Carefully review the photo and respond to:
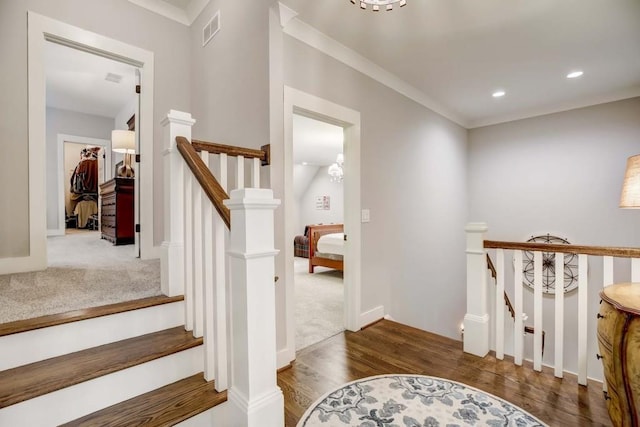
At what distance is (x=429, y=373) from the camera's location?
206 centimetres

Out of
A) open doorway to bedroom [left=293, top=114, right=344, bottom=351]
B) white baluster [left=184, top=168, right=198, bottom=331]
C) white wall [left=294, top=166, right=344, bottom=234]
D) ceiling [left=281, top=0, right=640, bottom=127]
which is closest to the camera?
white baluster [left=184, top=168, right=198, bottom=331]

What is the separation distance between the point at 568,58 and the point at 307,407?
3976 millimetres

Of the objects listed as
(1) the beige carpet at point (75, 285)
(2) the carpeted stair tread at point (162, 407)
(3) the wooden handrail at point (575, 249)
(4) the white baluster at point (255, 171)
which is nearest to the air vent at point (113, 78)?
(1) the beige carpet at point (75, 285)

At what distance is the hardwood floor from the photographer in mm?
1688

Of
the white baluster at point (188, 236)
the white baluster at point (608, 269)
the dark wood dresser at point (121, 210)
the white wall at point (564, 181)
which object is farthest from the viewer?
the white wall at point (564, 181)

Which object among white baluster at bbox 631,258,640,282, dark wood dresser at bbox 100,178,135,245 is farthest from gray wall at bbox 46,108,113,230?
white baluster at bbox 631,258,640,282

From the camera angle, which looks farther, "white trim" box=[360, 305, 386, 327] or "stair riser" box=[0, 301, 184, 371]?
"white trim" box=[360, 305, 386, 327]

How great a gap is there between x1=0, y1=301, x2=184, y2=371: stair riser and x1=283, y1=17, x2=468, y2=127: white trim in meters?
2.21

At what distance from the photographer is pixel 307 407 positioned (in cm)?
169

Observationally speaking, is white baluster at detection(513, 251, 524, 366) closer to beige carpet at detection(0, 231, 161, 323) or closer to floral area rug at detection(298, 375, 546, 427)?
floral area rug at detection(298, 375, 546, 427)

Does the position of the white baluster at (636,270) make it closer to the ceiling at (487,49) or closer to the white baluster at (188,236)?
the ceiling at (487,49)

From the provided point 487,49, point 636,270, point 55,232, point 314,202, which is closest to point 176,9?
point 487,49

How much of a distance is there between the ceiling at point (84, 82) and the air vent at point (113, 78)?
3cm

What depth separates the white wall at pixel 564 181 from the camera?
3684 millimetres
